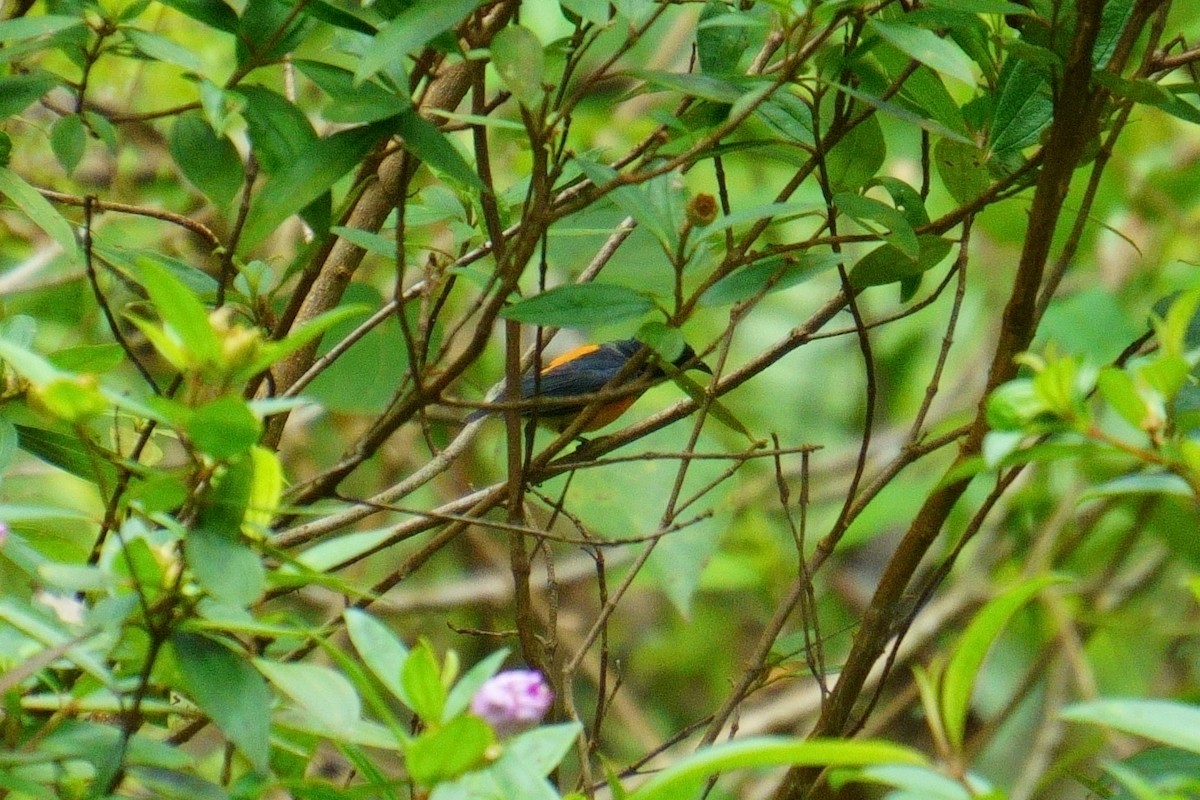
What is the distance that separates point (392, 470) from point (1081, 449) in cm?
345

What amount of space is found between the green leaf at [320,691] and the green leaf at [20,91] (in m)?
0.85

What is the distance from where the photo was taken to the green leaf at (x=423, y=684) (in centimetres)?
102

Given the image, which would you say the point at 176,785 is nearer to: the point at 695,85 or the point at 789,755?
the point at 789,755

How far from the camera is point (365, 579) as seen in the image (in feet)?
14.7

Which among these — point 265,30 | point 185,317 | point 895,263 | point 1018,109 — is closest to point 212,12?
point 265,30

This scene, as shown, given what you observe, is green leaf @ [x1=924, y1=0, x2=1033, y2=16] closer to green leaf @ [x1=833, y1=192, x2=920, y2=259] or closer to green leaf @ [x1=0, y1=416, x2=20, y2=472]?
green leaf @ [x1=833, y1=192, x2=920, y2=259]

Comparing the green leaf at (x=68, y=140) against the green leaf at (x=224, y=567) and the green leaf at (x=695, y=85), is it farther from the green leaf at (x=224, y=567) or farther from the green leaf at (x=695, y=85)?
the green leaf at (x=224, y=567)

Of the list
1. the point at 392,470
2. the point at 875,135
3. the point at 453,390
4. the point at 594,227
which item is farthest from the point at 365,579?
the point at 875,135

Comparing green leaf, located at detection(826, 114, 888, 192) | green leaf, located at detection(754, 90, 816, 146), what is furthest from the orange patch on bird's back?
green leaf, located at detection(754, 90, 816, 146)

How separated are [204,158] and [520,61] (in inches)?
20.6

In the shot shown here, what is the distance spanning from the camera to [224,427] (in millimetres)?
1007

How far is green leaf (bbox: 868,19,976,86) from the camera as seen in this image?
4.37ft

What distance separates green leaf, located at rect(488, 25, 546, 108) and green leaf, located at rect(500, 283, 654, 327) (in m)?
0.27

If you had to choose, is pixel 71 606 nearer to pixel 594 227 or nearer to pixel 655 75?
pixel 655 75
